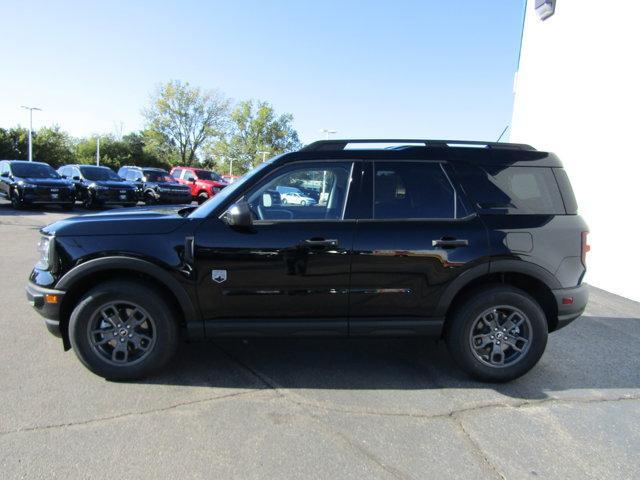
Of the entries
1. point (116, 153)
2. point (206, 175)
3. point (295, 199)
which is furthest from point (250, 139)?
point (295, 199)

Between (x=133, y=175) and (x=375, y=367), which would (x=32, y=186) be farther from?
(x=375, y=367)

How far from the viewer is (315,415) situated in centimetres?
319

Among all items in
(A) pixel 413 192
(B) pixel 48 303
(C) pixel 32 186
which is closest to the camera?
(B) pixel 48 303

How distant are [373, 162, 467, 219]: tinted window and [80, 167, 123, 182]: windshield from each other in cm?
1739

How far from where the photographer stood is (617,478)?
104 inches

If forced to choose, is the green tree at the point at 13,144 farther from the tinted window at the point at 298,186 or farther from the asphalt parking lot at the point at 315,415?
the tinted window at the point at 298,186

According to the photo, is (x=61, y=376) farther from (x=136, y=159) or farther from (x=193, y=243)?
(x=136, y=159)

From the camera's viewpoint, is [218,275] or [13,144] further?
[13,144]

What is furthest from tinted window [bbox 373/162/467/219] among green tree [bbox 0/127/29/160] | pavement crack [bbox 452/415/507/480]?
green tree [bbox 0/127/29/160]

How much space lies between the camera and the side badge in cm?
350

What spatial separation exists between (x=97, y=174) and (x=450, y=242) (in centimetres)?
1849

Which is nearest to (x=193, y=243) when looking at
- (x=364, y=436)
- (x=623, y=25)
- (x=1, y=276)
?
(x=364, y=436)

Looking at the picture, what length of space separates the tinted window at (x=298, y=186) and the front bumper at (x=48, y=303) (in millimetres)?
1644

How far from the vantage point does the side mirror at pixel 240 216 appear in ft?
11.0
